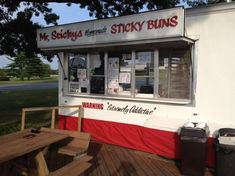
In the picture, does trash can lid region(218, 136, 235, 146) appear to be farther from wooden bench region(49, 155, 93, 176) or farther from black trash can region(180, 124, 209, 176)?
wooden bench region(49, 155, 93, 176)

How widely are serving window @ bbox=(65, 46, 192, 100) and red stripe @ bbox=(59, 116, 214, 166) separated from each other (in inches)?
29.4

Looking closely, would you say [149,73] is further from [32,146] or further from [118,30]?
[32,146]

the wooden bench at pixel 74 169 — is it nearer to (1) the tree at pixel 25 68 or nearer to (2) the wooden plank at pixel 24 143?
(2) the wooden plank at pixel 24 143

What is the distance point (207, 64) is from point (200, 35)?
60 cm

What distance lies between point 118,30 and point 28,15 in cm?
627

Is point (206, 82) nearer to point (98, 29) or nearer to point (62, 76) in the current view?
point (98, 29)

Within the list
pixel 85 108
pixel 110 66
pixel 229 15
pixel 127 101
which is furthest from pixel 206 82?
pixel 85 108

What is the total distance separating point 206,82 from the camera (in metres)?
6.47

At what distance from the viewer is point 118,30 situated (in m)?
7.00

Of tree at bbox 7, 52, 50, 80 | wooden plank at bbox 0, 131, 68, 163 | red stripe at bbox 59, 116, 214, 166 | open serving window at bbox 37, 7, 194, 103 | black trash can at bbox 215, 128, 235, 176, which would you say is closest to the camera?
wooden plank at bbox 0, 131, 68, 163

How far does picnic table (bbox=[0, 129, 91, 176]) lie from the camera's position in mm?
4301

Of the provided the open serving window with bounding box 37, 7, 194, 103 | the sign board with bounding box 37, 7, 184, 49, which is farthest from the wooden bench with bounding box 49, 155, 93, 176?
the sign board with bounding box 37, 7, 184, 49

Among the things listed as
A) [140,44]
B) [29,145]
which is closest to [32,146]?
[29,145]

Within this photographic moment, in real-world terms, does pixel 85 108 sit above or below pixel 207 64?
below
